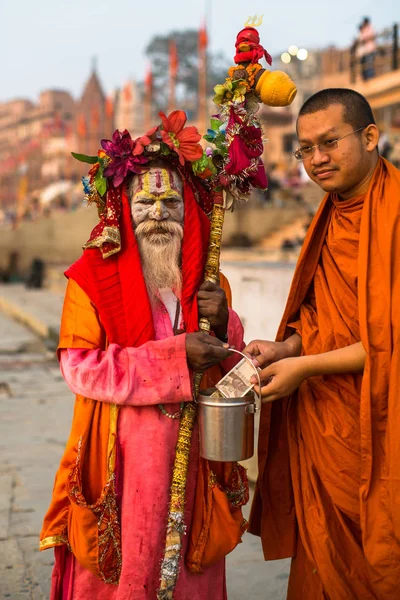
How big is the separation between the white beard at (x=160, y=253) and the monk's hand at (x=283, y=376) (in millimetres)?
486

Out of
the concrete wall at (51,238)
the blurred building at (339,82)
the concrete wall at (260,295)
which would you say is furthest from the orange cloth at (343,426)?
the concrete wall at (51,238)

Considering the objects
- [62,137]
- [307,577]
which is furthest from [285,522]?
[62,137]

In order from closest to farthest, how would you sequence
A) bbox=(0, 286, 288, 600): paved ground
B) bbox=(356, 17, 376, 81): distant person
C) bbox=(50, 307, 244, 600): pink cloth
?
bbox=(50, 307, 244, 600): pink cloth, bbox=(0, 286, 288, 600): paved ground, bbox=(356, 17, 376, 81): distant person

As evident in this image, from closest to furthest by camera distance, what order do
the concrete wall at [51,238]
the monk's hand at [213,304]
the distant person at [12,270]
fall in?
the monk's hand at [213,304] < the distant person at [12,270] < the concrete wall at [51,238]

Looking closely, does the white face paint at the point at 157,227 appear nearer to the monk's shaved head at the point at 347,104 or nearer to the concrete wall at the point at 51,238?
the monk's shaved head at the point at 347,104

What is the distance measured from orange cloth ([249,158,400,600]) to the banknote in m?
0.23

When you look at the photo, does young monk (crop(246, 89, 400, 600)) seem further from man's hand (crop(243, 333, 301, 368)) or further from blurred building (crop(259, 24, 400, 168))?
blurred building (crop(259, 24, 400, 168))

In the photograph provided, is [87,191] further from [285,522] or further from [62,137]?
[62,137]

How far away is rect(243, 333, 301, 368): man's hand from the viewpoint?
2.47 meters

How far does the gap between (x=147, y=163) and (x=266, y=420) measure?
3.48ft

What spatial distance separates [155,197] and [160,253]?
0.20m

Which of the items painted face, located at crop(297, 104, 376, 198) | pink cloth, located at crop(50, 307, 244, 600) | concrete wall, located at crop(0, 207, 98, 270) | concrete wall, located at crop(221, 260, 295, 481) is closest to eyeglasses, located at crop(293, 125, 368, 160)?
painted face, located at crop(297, 104, 376, 198)

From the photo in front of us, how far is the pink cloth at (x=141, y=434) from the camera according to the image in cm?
245

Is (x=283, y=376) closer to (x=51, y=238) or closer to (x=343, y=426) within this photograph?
(x=343, y=426)
